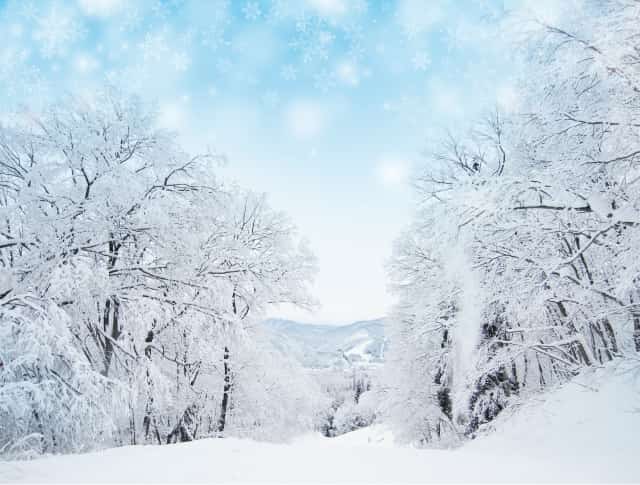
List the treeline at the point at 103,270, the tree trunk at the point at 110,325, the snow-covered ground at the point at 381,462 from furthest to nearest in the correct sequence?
the tree trunk at the point at 110,325, the treeline at the point at 103,270, the snow-covered ground at the point at 381,462

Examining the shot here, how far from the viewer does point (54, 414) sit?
13.5ft

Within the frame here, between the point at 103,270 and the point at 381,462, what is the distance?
15.9 ft

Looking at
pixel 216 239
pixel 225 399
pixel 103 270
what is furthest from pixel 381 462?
pixel 225 399

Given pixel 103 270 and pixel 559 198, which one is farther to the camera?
pixel 103 270

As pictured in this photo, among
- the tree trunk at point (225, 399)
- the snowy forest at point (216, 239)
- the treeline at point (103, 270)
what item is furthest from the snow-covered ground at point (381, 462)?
the tree trunk at point (225, 399)

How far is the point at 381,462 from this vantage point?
346 centimetres

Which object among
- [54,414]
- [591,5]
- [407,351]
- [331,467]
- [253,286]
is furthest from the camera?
[407,351]

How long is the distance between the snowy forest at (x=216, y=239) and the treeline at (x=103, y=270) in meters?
0.03

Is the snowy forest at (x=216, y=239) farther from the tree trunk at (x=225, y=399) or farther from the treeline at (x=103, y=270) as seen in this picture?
the tree trunk at (x=225, y=399)

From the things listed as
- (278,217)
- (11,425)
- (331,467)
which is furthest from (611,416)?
(278,217)

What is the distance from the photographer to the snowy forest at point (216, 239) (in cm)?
437

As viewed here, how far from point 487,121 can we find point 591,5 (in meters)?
3.99

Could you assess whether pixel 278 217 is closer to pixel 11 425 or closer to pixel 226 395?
pixel 226 395

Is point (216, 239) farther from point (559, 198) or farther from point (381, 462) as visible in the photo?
Result: point (559, 198)
